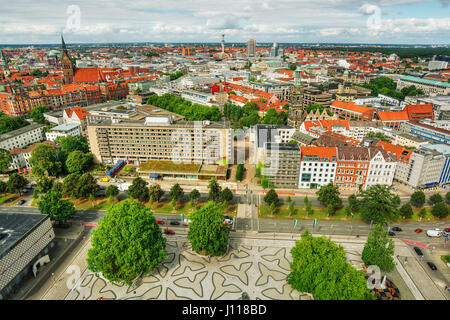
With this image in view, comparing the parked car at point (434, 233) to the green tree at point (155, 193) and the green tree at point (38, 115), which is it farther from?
the green tree at point (38, 115)

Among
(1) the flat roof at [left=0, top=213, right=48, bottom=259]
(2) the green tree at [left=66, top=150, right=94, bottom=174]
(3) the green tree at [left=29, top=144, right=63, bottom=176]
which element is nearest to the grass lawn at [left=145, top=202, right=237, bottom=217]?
Result: (1) the flat roof at [left=0, top=213, right=48, bottom=259]

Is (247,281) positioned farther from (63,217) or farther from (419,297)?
(63,217)

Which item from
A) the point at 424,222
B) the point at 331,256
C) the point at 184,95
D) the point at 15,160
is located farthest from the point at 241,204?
the point at 184,95

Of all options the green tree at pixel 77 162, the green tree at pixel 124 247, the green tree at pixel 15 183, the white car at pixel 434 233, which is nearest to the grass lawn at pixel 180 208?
the green tree at pixel 124 247

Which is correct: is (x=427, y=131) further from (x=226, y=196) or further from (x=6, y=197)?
(x=6, y=197)

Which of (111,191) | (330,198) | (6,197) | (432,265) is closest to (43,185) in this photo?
(6,197)

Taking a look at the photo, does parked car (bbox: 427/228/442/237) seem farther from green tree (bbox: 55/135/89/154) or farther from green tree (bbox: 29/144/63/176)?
green tree (bbox: 55/135/89/154)
